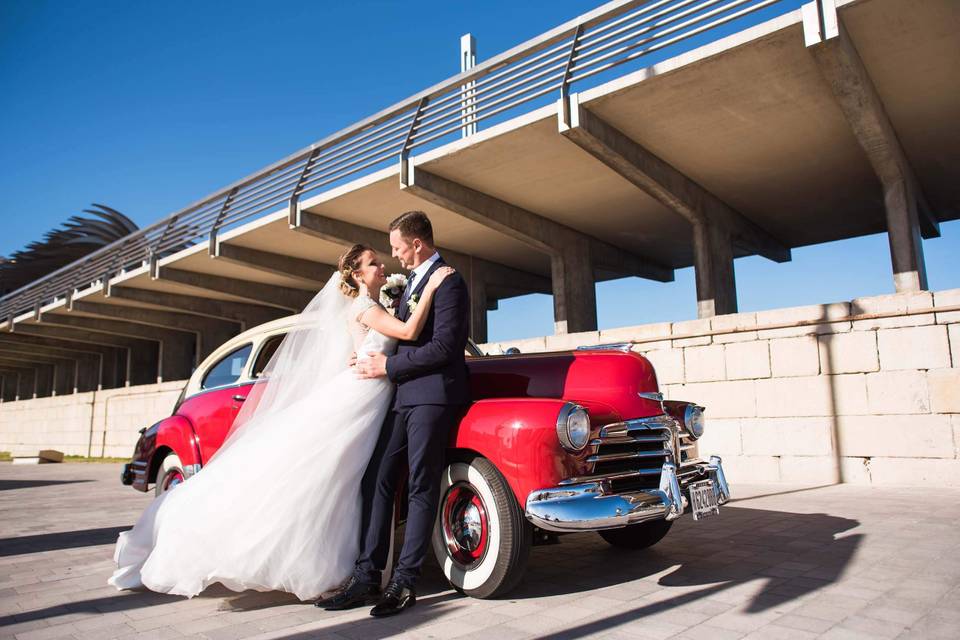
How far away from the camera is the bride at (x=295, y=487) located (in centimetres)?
354

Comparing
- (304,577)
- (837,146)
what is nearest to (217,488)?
(304,577)

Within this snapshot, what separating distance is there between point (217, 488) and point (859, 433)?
7795 mm

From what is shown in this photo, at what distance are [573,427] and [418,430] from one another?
2.77ft

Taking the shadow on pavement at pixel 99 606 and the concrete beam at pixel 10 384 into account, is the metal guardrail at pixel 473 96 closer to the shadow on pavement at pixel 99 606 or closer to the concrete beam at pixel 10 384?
the shadow on pavement at pixel 99 606

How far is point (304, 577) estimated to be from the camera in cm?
349

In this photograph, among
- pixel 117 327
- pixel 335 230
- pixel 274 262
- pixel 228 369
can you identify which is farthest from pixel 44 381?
pixel 228 369

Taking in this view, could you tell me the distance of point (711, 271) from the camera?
1605 cm

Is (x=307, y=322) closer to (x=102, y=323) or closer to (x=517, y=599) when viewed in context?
(x=517, y=599)

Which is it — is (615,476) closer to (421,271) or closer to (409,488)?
(409,488)

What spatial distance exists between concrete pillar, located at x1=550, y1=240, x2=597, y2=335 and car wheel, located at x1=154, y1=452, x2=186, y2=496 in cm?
1384

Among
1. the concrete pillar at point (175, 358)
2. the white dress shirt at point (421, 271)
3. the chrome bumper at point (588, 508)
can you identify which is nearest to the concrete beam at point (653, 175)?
the white dress shirt at point (421, 271)

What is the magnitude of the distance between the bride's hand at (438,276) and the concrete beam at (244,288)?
840 inches

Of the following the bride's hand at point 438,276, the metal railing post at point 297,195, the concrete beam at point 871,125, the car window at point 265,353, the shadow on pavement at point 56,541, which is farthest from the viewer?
the metal railing post at point 297,195

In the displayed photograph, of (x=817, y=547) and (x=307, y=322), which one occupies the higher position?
(x=307, y=322)
